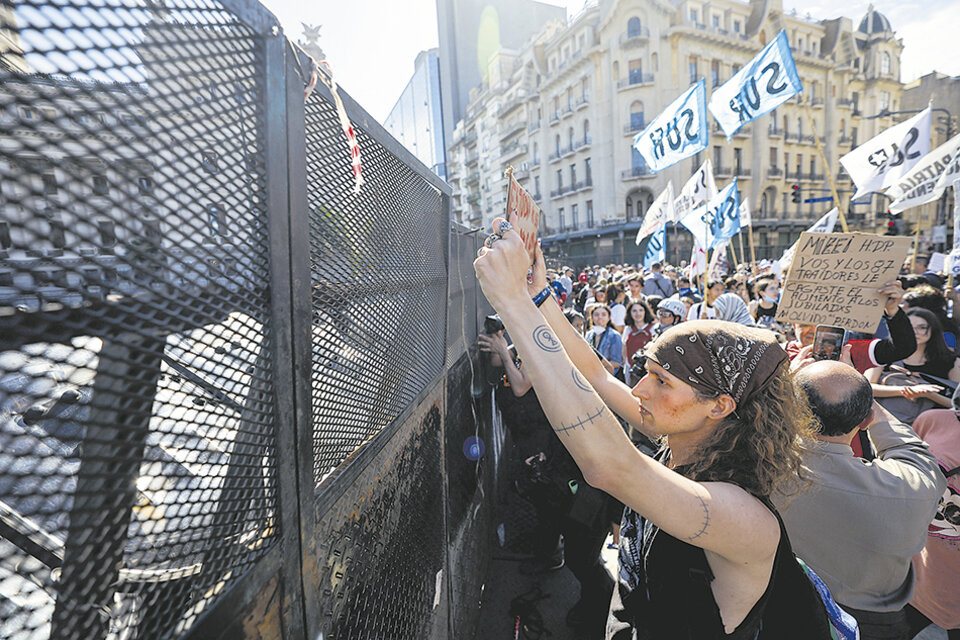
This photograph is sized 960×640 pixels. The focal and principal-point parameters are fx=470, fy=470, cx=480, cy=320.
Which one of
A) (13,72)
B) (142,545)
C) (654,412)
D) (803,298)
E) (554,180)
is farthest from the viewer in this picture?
(554,180)

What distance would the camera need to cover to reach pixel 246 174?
889 millimetres

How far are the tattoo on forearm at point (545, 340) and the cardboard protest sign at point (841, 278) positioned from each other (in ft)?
10.7

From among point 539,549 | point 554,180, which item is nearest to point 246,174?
point 539,549

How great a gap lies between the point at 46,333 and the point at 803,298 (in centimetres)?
435

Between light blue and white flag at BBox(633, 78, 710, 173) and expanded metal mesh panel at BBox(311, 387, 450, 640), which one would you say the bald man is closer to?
expanded metal mesh panel at BBox(311, 387, 450, 640)

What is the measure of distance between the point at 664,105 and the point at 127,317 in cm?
4320

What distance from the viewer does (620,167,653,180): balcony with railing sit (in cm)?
3709

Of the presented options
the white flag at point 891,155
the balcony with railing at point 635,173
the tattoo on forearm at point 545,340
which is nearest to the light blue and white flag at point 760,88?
the white flag at point 891,155

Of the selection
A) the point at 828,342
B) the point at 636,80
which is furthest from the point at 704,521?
the point at 636,80

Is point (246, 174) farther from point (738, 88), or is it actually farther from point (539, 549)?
point (738, 88)

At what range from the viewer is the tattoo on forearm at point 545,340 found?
1.26 metres

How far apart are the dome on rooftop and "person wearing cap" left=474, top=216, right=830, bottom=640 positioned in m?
68.6

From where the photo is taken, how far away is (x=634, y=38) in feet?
121

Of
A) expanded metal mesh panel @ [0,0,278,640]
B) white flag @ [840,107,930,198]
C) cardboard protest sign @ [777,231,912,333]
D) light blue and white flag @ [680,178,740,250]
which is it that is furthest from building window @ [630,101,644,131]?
expanded metal mesh panel @ [0,0,278,640]
